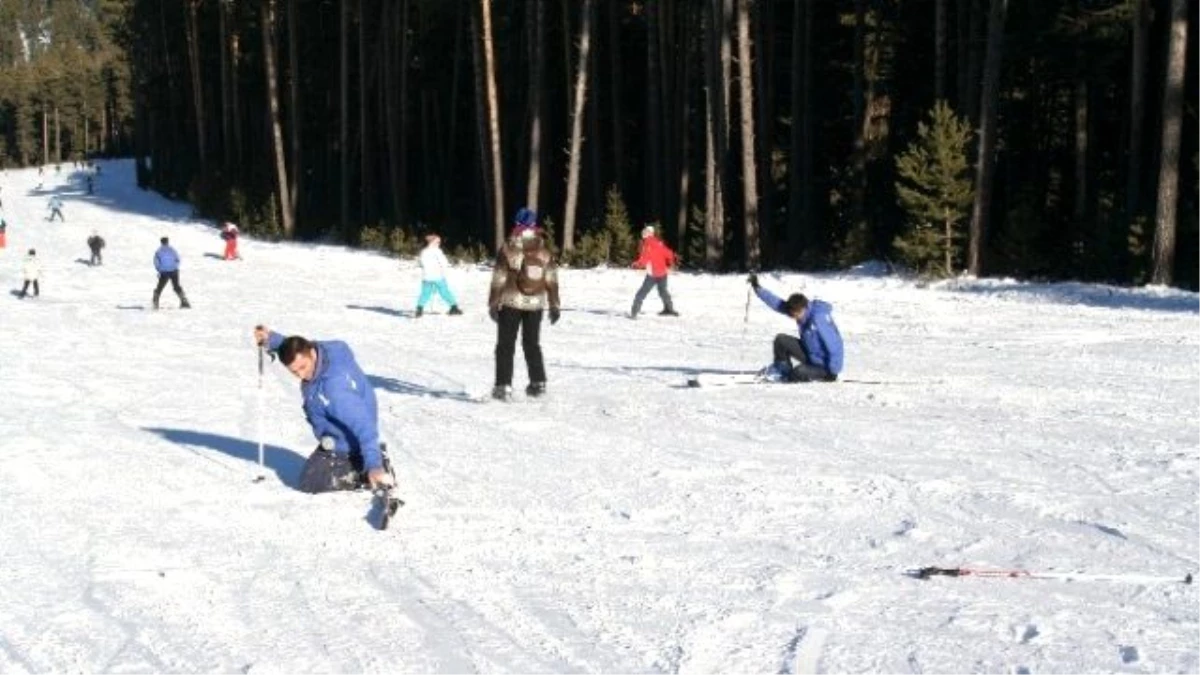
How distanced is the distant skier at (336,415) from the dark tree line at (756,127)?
18.9 metres

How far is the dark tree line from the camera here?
26969mm

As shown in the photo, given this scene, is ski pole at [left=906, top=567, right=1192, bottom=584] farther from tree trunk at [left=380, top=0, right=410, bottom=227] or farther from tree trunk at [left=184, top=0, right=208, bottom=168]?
tree trunk at [left=184, top=0, right=208, bottom=168]

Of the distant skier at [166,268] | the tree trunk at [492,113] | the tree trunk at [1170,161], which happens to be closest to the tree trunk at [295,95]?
the tree trunk at [492,113]

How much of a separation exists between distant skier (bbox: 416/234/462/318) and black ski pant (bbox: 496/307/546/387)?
10795 millimetres

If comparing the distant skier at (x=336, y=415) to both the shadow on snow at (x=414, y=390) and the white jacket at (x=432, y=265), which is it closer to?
the shadow on snow at (x=414, y=390)

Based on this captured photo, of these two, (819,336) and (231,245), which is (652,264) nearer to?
(819,336)

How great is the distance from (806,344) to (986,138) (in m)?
14.8

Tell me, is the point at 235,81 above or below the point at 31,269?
above

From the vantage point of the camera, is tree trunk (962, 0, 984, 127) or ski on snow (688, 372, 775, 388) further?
tree trunk (962, 0, 984, 127)

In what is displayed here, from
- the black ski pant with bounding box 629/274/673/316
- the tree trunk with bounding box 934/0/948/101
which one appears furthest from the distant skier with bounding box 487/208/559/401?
the tree trunk with bounding box 934/0/948/101

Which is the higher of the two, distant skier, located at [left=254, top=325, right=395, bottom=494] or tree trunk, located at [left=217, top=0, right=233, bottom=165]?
tree trunk, located at [left=217, top=0, right=233, bottom=165]

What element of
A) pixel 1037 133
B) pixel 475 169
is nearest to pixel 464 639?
pixel 1037 133

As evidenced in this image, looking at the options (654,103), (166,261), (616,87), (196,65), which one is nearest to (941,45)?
(654,103)

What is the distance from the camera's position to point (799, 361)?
14.1m
